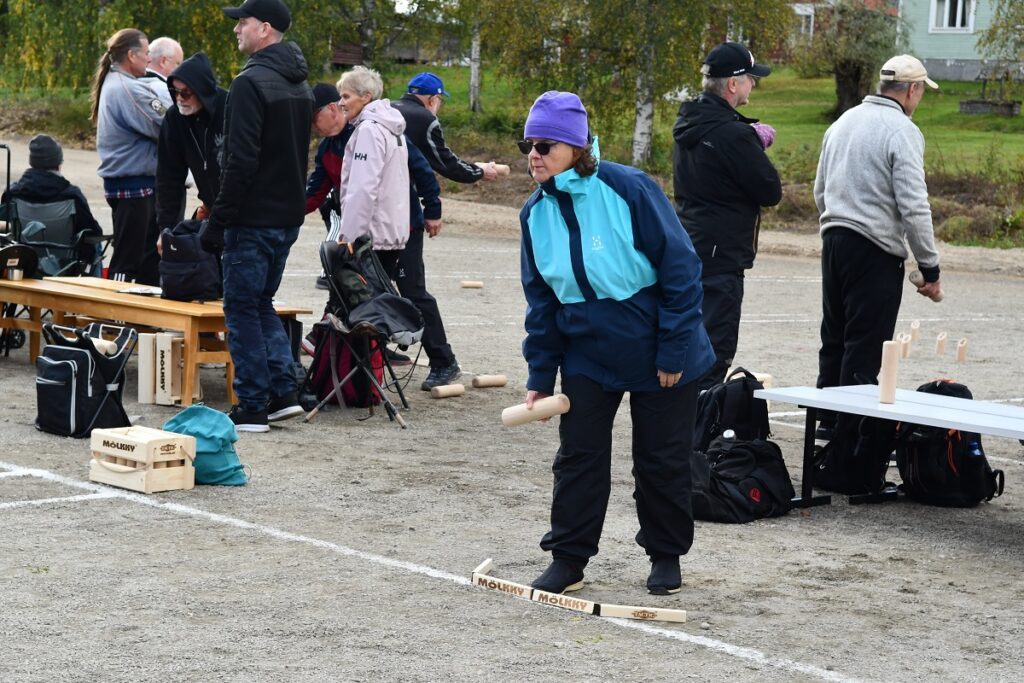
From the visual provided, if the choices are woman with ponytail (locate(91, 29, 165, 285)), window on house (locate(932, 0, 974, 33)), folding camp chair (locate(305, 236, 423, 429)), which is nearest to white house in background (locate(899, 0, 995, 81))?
window on house (locate(932, 0, 974, 33))

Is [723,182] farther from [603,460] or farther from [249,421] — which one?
[603,460]

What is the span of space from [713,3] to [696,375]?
22642mm

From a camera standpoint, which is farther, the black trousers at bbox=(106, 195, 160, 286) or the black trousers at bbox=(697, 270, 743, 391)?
the black trousers at bbox=(106, 195, 160, 286)

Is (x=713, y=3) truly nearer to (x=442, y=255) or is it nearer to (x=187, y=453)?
(x=442, y=255)

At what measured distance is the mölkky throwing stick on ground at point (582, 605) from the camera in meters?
5.46

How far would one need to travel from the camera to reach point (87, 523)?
21.9ft

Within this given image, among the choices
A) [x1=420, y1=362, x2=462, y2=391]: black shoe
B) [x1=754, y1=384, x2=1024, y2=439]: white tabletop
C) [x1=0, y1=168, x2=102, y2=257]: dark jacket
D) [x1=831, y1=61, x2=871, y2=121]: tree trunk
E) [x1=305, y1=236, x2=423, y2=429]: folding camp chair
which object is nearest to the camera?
[x1=754, y1=384, x2=1024, y2=439]: white tabletop

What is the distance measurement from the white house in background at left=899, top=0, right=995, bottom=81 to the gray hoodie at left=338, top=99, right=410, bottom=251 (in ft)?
156

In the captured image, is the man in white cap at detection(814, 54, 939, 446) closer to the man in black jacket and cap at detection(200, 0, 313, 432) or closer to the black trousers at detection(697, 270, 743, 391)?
the black trousers at detection(697, 270, 743, 391)

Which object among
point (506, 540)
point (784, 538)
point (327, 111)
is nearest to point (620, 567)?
point (506, 540)

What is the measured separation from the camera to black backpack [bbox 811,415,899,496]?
7738mm

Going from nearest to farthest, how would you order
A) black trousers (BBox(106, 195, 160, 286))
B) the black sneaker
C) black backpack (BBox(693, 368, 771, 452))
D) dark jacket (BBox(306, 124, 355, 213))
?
black backpack (BBox(693, 368, 771, 452))
the black sneaker
dark jacket (BBox(306, 124, 355, 213))
black trousers (BBox(106, 195, 160, 286))

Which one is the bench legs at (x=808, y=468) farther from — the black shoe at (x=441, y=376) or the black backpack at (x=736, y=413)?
the black shoe at (x=441, y=376)

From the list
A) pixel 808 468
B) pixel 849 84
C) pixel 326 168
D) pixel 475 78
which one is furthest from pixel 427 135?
pixel 475 78
